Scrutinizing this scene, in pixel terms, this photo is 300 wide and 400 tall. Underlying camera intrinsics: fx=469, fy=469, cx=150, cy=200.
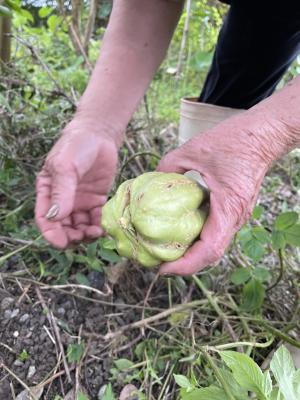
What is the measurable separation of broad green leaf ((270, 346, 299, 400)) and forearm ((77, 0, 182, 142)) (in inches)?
31.4

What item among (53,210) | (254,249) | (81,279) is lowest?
(81,279)

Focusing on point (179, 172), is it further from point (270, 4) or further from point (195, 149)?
point (270, 4)

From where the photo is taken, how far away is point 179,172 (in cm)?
97

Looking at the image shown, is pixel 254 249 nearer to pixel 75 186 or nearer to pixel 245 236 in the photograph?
pixel 245 236

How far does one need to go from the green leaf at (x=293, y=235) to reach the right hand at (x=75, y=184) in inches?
18.3

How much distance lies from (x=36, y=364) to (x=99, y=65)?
83 cm

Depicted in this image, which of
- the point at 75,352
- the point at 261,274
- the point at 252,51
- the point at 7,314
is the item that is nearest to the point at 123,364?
the point at 75,352

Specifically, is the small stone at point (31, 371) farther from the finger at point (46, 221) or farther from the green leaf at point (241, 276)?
the green leaf at point (241, 276)

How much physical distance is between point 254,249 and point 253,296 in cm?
13

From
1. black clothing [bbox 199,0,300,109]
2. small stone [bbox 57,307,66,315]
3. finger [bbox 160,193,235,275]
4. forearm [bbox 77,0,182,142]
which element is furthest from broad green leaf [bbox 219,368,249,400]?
black clothing [bbox 199,0,300,109]

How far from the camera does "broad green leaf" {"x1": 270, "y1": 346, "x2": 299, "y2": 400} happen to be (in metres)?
0.65

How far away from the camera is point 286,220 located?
118 centimetres

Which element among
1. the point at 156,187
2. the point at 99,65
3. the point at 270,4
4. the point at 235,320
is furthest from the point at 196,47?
the point at 156,187

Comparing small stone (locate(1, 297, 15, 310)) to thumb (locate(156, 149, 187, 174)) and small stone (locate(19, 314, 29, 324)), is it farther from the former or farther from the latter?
thumb (locate(156, 149, 187, 174))
